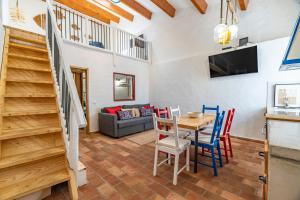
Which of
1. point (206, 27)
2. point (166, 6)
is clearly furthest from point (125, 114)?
point (166, 6)

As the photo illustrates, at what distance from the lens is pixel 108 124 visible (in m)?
4.10

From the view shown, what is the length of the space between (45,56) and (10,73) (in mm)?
879

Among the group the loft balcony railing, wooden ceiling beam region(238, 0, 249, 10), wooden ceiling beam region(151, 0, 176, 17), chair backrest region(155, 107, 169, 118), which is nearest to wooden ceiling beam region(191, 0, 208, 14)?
wooden ceiling beam region(238, 0, 249, 10)

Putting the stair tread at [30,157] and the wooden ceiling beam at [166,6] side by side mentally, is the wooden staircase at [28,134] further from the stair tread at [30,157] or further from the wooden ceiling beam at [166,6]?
the wooden ceiling beam at [166,6]

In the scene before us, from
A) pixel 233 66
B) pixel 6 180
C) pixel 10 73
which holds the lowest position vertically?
pixel 6 180

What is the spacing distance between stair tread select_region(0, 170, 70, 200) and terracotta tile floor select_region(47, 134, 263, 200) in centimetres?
38

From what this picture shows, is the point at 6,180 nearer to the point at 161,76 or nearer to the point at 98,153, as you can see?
the point at 98,153

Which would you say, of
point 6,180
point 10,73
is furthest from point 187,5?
point 6,180

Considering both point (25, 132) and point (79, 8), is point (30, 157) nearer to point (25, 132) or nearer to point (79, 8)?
point (25, 132)

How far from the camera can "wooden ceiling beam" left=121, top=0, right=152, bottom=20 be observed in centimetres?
488

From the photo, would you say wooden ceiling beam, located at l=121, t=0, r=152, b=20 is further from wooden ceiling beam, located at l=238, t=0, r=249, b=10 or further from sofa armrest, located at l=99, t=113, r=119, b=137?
sofa armrest, located at l=99, t=113, r=119, b=137

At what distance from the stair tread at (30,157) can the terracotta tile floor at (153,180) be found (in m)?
0.56

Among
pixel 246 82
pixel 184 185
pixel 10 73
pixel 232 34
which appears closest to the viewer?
pixel 184 185

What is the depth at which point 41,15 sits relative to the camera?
451 cm
